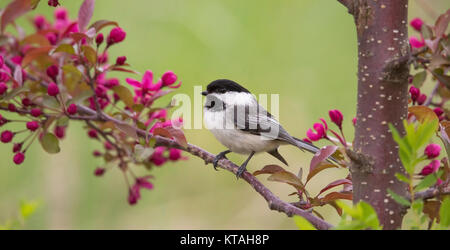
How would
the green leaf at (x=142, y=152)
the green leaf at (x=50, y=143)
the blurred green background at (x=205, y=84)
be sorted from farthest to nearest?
1. the blurred green background at (x=205, y=84)
2. the green leaf at (x=50, y=143)
3. the green leaf at (x=142, y=152)

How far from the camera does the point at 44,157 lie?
8.96 ft

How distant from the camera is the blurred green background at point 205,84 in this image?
2668 millimetres

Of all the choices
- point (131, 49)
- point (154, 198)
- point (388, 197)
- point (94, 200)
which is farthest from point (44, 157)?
point (388, 197)

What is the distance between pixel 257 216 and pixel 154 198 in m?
0.56

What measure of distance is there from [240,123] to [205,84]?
1.05 metres

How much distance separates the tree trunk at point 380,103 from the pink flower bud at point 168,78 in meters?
0.66

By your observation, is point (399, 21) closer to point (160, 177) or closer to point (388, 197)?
point (388, 197)

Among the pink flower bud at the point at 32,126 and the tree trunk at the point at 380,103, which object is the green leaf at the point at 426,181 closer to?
the tree trunk at the point at 380,103

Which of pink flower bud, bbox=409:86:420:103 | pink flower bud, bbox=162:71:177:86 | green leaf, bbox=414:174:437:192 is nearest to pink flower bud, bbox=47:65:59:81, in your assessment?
pink flower bud, bbox=162:71:177:86

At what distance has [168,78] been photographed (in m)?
1.60

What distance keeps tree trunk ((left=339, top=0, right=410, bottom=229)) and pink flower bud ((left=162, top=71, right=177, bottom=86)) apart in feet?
2.16

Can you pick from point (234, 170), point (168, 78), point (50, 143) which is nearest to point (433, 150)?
point (234, 170)

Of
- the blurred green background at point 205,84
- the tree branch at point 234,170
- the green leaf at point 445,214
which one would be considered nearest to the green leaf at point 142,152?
the tree branch at point 234,170

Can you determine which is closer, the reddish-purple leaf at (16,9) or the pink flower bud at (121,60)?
the reddish-purple leaf at (16,9)
